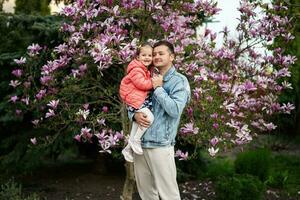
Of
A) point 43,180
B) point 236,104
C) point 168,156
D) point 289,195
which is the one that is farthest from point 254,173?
point 168,156

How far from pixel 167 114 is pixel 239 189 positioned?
8.41 feet

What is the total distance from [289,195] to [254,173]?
26.4 inches

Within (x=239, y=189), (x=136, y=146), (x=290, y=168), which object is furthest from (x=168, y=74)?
(x=290, y=168)

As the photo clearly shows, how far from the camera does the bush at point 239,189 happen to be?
5790 millimetres

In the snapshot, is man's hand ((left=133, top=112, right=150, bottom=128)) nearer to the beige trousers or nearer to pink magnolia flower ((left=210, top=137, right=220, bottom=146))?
the beige trousers

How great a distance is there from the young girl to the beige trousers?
104mm

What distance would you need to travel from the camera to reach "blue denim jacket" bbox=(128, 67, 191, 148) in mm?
3494

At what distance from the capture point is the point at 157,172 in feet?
11.7

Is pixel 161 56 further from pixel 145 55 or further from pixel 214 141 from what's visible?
pixel 214 141

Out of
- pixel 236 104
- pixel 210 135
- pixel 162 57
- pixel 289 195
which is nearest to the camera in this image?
pixel 162 57

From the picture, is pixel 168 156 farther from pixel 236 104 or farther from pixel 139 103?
pixel 236 104

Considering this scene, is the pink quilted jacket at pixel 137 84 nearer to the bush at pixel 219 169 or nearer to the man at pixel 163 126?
the man at pixel 163 126

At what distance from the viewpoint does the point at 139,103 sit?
359 cm

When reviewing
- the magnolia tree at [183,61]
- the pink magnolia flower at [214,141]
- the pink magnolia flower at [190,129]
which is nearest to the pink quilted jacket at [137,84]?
the magnolia tree at [183,61]
